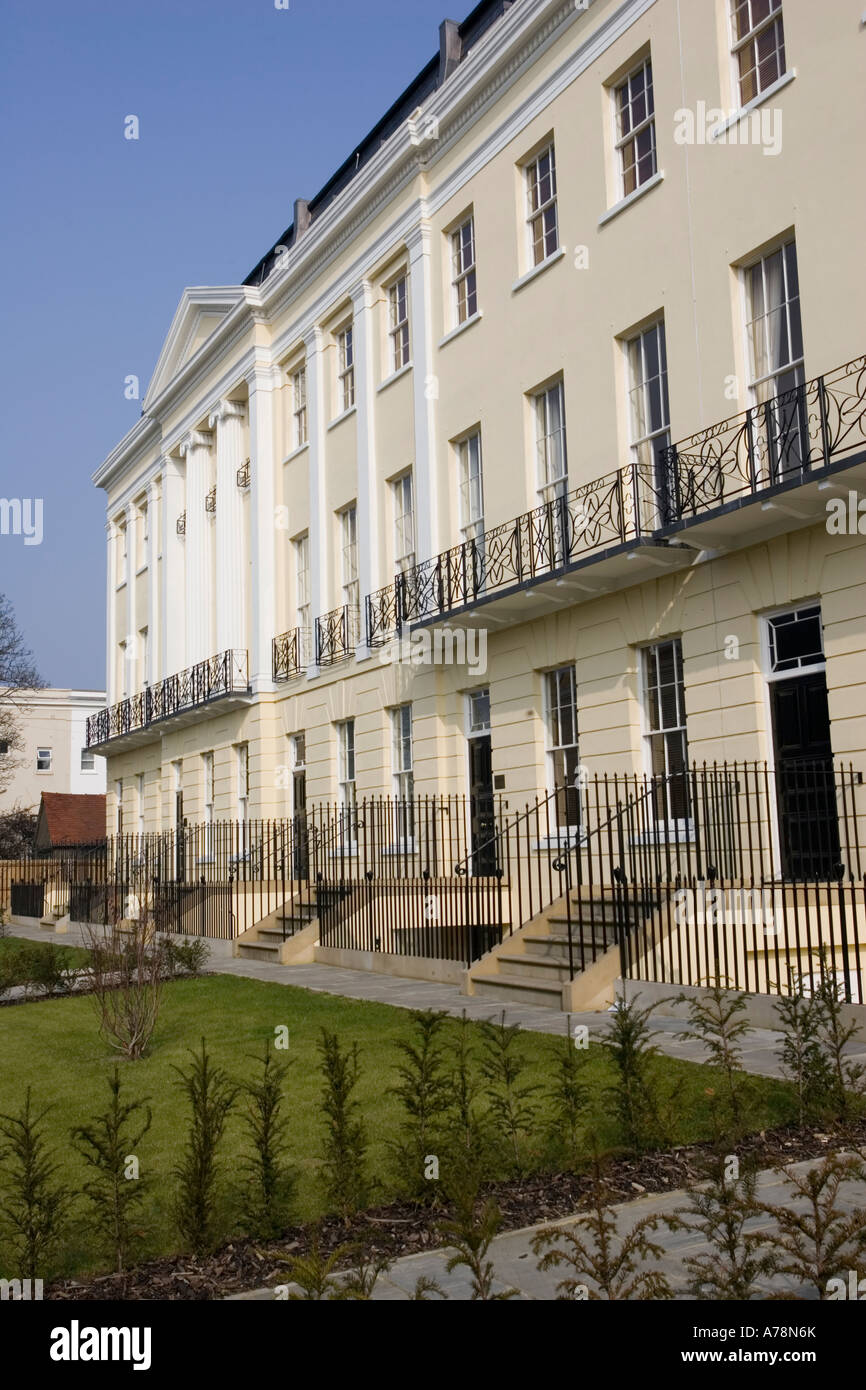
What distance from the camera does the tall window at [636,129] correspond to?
1684 centimetres

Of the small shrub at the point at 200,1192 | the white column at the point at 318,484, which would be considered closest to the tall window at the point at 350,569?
the white column at the point at 318,484

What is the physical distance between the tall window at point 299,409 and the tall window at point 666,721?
13.7 metres

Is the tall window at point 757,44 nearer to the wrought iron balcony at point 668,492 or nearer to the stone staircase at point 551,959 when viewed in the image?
the wrought iron balcony at point 668,492

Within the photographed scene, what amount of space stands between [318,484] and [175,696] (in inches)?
367

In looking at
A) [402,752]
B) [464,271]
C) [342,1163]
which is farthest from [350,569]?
[342,1163]

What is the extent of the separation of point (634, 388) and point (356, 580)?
357 inches

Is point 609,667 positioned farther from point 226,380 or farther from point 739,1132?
point 226,380

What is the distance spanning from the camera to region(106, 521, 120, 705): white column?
41.2 m

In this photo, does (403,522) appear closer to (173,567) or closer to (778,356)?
(778,356)

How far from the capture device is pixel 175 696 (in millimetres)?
33000

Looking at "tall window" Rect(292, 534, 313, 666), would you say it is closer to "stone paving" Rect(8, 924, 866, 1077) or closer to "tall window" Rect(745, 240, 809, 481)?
"stone paving" Rect(8, 924, 866, 1077)

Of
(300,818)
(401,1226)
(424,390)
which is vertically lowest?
(401,1226)
